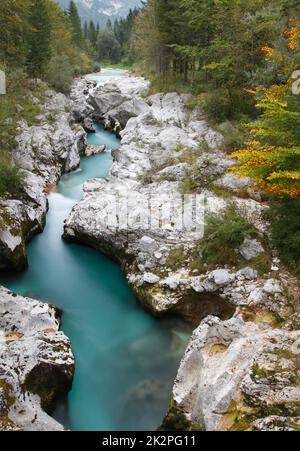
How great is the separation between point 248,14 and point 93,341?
58.7 feet

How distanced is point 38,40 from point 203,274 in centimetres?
2717

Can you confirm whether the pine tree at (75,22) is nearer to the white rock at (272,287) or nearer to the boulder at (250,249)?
the boulder at (250,249)

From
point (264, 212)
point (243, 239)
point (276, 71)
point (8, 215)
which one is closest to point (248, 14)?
point (276, 71)

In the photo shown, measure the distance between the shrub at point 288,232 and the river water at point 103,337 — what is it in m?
3.99

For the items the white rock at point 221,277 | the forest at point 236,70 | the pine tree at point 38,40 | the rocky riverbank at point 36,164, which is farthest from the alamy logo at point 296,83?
the pine tree at point 38,40

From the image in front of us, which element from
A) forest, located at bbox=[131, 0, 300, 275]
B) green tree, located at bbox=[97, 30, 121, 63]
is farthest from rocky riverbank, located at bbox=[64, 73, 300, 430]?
green tree, located at bbox=[97, 30, 121, 63]

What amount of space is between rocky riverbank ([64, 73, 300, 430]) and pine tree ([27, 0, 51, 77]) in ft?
47.1

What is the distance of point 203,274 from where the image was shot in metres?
12.6

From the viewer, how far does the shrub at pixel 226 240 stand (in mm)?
12664

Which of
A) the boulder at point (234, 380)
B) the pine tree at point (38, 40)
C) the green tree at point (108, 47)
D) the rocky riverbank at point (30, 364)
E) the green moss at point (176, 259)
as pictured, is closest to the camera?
the boulder at point (234, 380)

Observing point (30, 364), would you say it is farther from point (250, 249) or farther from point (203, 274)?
point (250, 249)

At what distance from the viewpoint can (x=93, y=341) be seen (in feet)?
39.2

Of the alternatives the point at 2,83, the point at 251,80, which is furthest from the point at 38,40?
the point at 251,80

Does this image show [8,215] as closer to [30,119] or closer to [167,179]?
[167,179]
